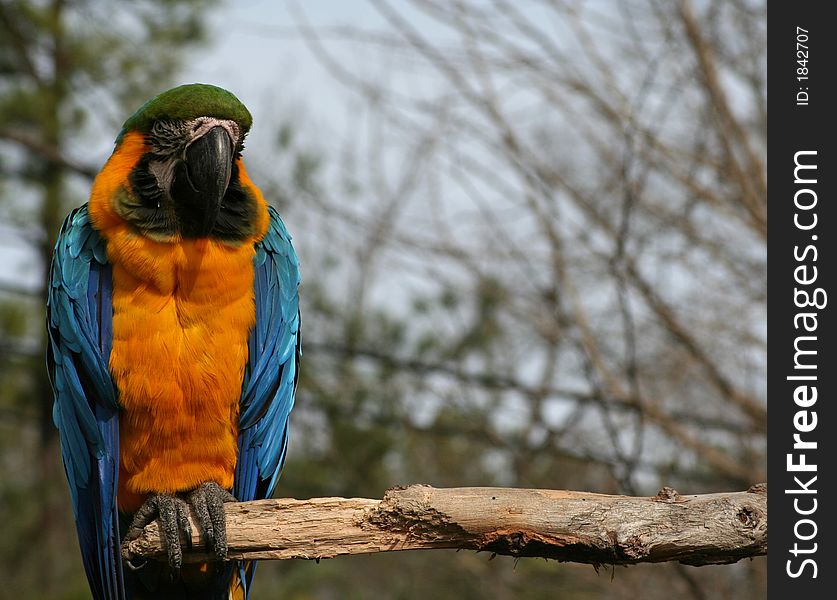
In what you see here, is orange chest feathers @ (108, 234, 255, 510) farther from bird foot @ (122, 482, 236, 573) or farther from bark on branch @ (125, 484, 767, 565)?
A: bark on branch @ (125, 484, 767, 565)

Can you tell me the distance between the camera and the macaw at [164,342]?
10.9 ft

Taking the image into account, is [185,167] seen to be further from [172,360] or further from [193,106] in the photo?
[172,360]


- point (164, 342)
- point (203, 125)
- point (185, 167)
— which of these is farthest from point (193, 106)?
point (164, 342)

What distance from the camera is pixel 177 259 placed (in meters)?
3.36

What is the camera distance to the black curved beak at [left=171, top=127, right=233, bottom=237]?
10.9ft

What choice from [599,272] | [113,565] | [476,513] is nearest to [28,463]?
[599,272]

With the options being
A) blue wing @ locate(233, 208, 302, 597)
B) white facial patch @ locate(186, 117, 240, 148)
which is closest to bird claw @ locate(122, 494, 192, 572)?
blue wing @ locate(233, 208, 302, 597)

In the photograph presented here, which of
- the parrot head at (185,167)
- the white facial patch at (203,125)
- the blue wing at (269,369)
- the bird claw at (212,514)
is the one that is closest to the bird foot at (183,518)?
the bird claw at (212,514)

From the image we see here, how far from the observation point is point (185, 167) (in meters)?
3.38

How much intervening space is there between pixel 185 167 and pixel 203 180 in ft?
0.40

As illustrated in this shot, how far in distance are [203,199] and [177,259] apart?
255 millimetres

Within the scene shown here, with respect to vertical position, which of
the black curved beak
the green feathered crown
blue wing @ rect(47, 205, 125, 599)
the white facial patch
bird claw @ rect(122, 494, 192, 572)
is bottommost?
bird claw @ rect(122, 494, 192, 572)

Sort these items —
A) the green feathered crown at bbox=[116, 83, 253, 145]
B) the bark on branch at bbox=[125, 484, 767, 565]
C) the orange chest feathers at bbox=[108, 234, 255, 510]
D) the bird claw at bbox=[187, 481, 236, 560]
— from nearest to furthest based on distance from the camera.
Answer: the bark on branch at bbox=[125, 484, 767, 565]
the bird claw at bbox=[187, 481, 236, 560]
the orange chest feathers at bbox=[108, 234, 255, 510]
the green feathered crown at bbox=[116, 83, 253, 145]
